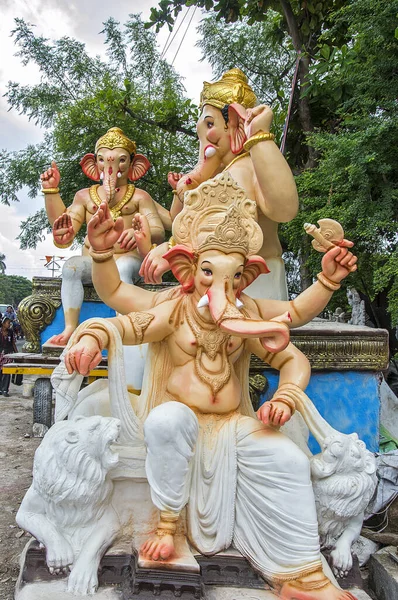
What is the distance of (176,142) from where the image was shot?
11188 mm

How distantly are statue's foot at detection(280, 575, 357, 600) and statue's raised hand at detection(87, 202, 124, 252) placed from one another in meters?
1.33

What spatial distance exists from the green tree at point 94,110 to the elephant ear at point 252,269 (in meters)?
6.73

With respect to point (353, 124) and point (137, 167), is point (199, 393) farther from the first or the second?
point (353, 124)

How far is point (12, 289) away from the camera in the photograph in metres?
50.8

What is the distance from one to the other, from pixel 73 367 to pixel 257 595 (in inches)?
38.3

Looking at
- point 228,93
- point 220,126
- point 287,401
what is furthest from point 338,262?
point 228,93

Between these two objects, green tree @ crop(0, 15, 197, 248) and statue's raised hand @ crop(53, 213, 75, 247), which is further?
green tree @ crop(0, 15, 197, 248)

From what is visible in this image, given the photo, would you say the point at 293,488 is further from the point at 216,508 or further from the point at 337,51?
the point at 337,51

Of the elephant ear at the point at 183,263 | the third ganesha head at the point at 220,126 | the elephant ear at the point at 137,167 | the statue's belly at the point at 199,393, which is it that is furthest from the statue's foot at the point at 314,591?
the elephant ear at the point at 137,167

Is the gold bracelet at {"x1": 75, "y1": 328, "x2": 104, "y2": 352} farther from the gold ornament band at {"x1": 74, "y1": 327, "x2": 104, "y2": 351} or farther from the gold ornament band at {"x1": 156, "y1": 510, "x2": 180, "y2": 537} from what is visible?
the gold ornament band at {"x1": 156, "y1": 510, "x2": 180, "y2": 537}

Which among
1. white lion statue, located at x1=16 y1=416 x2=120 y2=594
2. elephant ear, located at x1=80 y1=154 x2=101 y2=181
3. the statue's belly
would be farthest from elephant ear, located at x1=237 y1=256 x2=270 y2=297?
elephant ear, located at x1=80 y1=154 x2=101 y2=181

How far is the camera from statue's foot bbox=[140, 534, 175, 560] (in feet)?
5.74

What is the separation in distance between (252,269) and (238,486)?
0.80 meters

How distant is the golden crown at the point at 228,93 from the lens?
2688 mm
